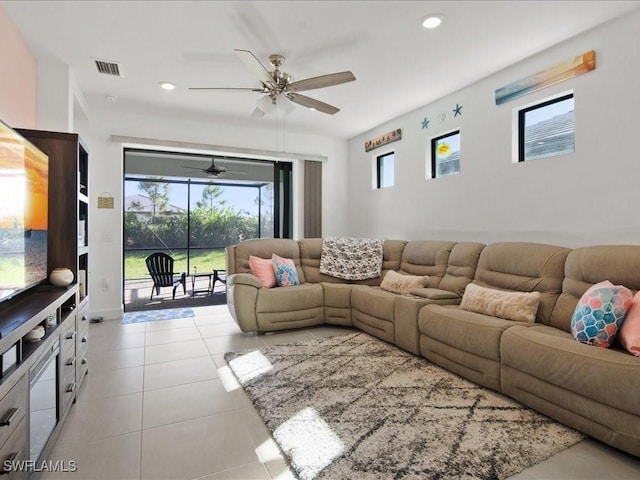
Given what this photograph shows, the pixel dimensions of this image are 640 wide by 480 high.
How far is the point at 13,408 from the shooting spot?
1363 mm

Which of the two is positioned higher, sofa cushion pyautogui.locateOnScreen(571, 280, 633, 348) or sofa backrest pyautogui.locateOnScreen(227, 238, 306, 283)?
sofa backrest pyautogui.locateOnScreen(227, 238, 306, 283)

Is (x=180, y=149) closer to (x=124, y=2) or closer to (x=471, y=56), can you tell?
(x=124, y=2)

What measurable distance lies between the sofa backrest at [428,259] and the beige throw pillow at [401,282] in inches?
4.0

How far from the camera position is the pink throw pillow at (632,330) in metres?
1.89

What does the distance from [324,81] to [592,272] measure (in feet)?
7.87

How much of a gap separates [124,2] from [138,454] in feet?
9.09

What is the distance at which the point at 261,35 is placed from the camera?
282cm

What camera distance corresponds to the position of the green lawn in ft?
22.7

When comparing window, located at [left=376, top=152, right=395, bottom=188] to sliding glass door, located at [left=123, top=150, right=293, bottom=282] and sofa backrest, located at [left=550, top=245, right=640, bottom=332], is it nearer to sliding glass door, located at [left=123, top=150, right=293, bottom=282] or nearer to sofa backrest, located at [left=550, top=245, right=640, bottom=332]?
sliding glass door, located at [left=123, top=150, right=293, bottom=282]

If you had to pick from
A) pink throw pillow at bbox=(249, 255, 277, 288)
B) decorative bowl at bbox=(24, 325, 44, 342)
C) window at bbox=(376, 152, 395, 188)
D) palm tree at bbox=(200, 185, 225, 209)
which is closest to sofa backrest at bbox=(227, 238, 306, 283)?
pink throw pillow at bbox=(249, 255, 277, 288)

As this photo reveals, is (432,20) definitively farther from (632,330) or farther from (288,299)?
(288,299)

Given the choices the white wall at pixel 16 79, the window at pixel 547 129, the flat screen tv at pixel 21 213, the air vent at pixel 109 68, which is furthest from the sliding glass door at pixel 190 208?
the flat screen tv at pixel 21 213

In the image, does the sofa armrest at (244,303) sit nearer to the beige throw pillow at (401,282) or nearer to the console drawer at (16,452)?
the beige throw pillow at (401,282)

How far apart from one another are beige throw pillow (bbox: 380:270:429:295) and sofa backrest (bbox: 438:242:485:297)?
211mm
